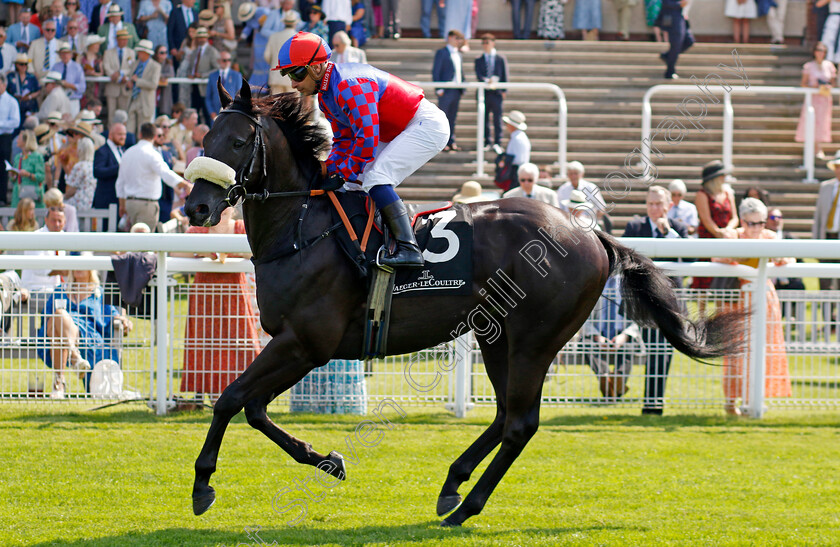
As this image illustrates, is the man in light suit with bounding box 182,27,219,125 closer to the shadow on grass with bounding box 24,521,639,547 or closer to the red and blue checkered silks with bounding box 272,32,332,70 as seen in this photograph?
the red and blue checkered silks with bounding box 272,32,332,70

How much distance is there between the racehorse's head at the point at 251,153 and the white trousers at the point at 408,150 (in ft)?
0.96

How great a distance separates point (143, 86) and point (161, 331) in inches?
291

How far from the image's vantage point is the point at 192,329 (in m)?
7.16

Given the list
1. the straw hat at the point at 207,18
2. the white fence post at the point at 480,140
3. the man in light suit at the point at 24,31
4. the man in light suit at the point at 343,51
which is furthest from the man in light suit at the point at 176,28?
the white fence post at the point at 480,140

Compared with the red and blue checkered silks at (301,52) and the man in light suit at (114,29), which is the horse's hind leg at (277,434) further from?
the man in light suit at (114,29)

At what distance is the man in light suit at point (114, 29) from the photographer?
14.3 m

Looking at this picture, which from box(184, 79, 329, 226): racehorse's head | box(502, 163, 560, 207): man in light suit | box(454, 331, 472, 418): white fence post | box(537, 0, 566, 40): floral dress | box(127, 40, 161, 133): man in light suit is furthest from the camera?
box(537, 0, 566, 40): floral dress

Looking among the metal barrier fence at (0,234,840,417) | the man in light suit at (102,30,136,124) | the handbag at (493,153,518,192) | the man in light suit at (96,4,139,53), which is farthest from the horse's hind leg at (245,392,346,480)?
the man in light suit at (96,4,139,53)

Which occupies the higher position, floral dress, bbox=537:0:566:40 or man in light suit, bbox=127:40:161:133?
floral dress, bbox=537:0:566:40

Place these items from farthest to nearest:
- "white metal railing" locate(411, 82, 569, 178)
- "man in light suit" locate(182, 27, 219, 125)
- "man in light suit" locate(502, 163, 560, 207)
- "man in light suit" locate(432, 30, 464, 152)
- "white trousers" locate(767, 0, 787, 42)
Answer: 1. "white trousers" locate(767, 0, 787, 42)
2. "man in light suit" locate(182, 27, 219, 125)
3. "man in light suit" locate(432, 30, 464, 152)
4. "white metal railing" locate(411, 82, 569, 178)
5. "man in light suit" locate(502, 163, 560, 207)

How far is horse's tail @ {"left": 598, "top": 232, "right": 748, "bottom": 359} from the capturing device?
5.41 metres

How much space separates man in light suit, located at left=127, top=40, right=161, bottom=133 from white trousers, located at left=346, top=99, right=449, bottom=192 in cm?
923

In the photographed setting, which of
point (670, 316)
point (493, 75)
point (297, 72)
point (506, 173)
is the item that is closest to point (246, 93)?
point (297, 72)

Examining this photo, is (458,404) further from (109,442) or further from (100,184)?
(100,184)
